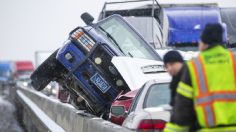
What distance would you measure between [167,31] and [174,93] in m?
13.8

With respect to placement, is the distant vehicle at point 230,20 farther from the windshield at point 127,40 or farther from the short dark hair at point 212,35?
the short dark hair at point 212,35

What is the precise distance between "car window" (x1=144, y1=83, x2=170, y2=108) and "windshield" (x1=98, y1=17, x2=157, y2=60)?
389 centimetres

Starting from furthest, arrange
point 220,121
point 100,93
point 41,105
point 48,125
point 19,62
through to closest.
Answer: point 19,62, point 41,105, point 48,125, point 100,93, point 220,121

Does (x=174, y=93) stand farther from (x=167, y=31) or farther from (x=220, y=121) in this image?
(x=167, y=31)

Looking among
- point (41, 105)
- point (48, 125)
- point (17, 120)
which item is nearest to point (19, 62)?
point (17, 120)

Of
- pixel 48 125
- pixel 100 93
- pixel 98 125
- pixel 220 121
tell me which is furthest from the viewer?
pixel 48 125

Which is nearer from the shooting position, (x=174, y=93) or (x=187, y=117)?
(x=187, y=117)

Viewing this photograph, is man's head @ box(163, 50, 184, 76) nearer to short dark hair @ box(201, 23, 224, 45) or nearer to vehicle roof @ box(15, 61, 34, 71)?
short dark hair @ box(201, 23, 224, 45)

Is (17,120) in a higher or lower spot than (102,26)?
lower

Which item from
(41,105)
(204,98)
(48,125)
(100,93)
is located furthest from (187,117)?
(41,105)

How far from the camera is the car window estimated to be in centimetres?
961

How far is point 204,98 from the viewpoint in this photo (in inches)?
223

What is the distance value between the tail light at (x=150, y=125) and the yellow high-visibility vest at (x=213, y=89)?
2890 mm

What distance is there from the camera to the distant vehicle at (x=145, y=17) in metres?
18.2
